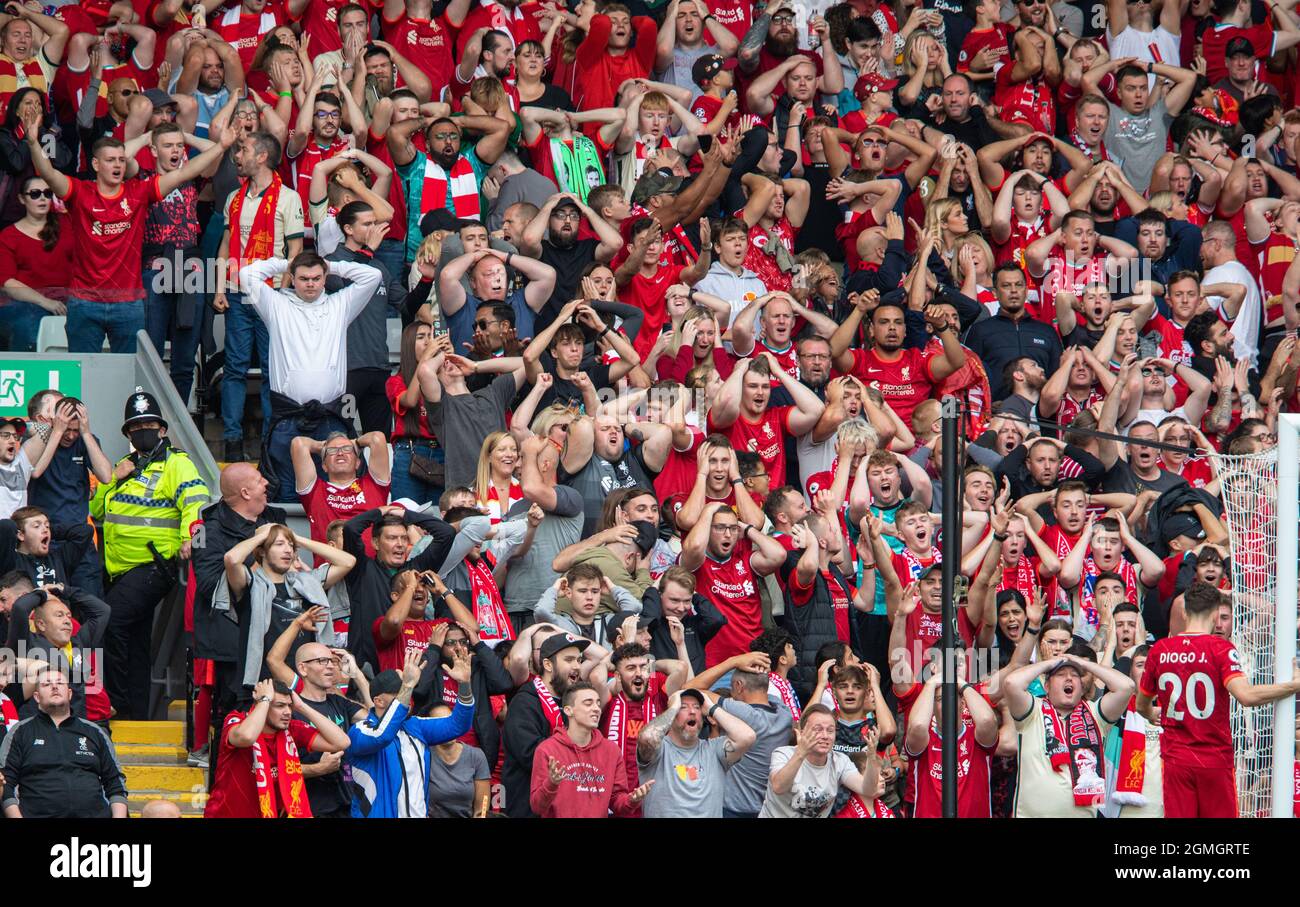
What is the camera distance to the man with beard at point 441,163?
15.4m

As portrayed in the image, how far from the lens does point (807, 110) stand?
1703 centimetres

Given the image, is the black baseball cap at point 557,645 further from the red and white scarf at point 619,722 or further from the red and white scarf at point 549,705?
the red and white scarf at point 619,722

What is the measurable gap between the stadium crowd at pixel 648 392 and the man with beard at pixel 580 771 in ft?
0.08

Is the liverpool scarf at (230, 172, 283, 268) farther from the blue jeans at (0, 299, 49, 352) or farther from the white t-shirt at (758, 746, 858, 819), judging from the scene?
the white t-shirt at (758, 746, 858, 819)

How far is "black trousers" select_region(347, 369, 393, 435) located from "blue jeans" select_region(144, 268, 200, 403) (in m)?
1.11

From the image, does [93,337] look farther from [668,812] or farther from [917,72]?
[917,72]

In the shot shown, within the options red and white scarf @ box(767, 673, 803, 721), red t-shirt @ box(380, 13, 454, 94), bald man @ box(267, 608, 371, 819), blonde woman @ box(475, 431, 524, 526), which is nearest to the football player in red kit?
red and white scarf @ box(767, 673, 803, 721)

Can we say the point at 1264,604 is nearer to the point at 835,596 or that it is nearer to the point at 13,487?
the point at 835,596

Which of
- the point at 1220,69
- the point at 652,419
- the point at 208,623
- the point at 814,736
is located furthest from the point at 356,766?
the point at 1220,69

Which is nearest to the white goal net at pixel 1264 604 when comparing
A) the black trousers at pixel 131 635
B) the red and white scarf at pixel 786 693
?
the red and white scarf at pixel 786 693

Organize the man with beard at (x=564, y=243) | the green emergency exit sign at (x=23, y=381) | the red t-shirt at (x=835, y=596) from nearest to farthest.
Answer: the red t-shirt at (x=835, y=596) → the green emergency exit sign at (x=23, y=381) → the man with beard at (x=564, y=243)
